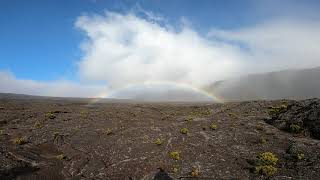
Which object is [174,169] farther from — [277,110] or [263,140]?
[277,110]

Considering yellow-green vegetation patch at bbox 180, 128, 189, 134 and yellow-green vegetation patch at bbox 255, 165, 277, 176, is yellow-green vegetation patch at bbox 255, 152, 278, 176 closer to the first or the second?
yellow-green vegetation patch at bbox 255, 165, 277, 176

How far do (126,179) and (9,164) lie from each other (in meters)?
9.37

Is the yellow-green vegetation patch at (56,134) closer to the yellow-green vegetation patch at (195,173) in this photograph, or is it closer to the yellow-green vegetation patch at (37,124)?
the yellow-green vegetation patch at (37,124)

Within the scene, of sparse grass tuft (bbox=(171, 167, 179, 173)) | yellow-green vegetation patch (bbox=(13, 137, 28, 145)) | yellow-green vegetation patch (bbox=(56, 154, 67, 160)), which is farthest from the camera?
yellow-green vegetation patch (bbox=(13, 137, 28, 145))

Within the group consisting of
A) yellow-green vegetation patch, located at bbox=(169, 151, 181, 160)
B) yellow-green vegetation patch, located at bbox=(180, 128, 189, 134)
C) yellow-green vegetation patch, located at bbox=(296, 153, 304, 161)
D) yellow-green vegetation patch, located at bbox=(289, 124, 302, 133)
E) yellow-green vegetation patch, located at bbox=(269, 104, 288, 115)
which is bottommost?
yellow-green vegetation patch, located at bbox=(169, 151, 181, 160)

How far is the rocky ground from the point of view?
28.2 metres

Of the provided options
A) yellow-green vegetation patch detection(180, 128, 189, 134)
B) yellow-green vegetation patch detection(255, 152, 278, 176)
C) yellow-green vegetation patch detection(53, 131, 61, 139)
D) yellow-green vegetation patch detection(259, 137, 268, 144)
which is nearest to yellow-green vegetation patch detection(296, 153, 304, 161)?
yellow-green vegetation patch detection(255, 152, 278, 176)

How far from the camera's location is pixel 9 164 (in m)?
29.2

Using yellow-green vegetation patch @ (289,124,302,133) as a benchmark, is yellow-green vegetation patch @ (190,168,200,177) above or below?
below

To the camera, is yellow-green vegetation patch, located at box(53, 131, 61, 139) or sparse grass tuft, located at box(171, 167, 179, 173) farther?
yellow-green vegetation patch, located at box(53, 131, 61, 139)

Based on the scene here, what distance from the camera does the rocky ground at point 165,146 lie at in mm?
28188

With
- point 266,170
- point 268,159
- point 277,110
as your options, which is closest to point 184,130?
point 268,159

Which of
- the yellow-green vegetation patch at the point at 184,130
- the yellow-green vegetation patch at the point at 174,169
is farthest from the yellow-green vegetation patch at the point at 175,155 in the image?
the yellow-green vegetation patch at the point at 184,130

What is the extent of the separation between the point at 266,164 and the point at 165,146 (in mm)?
8930
